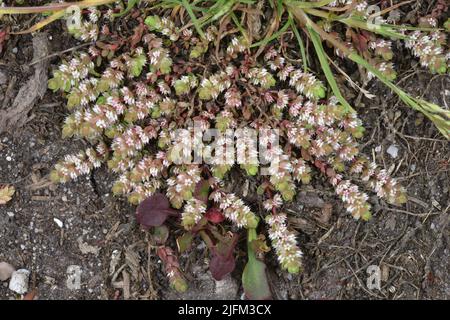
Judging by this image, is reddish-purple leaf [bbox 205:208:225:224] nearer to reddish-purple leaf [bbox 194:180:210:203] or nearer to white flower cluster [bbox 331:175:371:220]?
reddish-purple leaf [bbox 194:180:210:203]

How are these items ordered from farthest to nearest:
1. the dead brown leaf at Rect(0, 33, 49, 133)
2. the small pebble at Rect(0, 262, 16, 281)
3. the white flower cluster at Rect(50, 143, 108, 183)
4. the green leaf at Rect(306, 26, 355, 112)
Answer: the dead brown leaf at Rect(0, 33, 49, 133), the small pebble at Rect(0, 262, 16, 281), the white flower cluster at Rect(50, 143, 108, 183), the green leaf at Rect(306, 26, 355, 112)

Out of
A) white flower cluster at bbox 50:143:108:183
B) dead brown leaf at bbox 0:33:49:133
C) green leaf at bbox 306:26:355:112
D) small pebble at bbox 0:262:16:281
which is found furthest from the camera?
dead brown leaf at bbox 0:33:49:133

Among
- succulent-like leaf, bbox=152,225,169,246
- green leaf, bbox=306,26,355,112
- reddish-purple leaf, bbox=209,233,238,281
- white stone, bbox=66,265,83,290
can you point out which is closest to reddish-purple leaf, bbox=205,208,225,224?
reddish-purple leaf, bbox=209,233,238,281

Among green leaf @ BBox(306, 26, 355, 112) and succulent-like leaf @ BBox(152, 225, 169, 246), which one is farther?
succulent-like leaf @ BBox(152, 225, 169, 246)

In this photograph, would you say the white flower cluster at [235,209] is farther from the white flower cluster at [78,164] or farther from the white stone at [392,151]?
the white stone at [392,151]

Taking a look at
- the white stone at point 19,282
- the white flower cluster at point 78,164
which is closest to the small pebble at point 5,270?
the white stone at point 19,282

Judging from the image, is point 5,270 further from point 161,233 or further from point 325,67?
point 325,67
